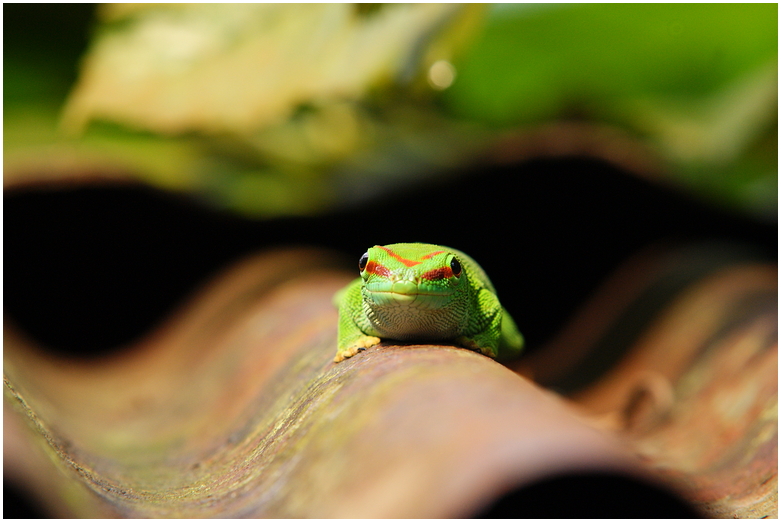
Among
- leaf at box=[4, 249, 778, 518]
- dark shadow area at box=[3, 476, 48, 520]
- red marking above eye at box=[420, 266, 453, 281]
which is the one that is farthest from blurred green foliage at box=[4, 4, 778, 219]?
dark shadow area at box=[3, 476, 48, 520]

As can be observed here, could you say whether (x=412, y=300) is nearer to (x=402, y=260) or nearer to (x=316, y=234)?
(x=402, y=260)

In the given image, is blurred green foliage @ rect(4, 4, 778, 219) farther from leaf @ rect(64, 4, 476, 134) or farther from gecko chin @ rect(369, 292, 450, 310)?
gecko chin @ rect(369, 292, 450, 310)

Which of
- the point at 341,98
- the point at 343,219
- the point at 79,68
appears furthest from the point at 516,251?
the point at 79,68

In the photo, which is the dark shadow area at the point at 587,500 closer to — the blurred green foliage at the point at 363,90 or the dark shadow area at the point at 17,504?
the dark shadow area at the point at 17,504

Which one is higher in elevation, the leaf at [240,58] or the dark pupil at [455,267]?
the leaf at [240,58]

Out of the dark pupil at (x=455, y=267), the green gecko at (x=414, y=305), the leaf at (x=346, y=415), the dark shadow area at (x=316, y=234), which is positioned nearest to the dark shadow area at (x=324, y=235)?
the dark shadow area at (x=316, y=234)

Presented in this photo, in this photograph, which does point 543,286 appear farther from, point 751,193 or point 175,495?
point 175,495
